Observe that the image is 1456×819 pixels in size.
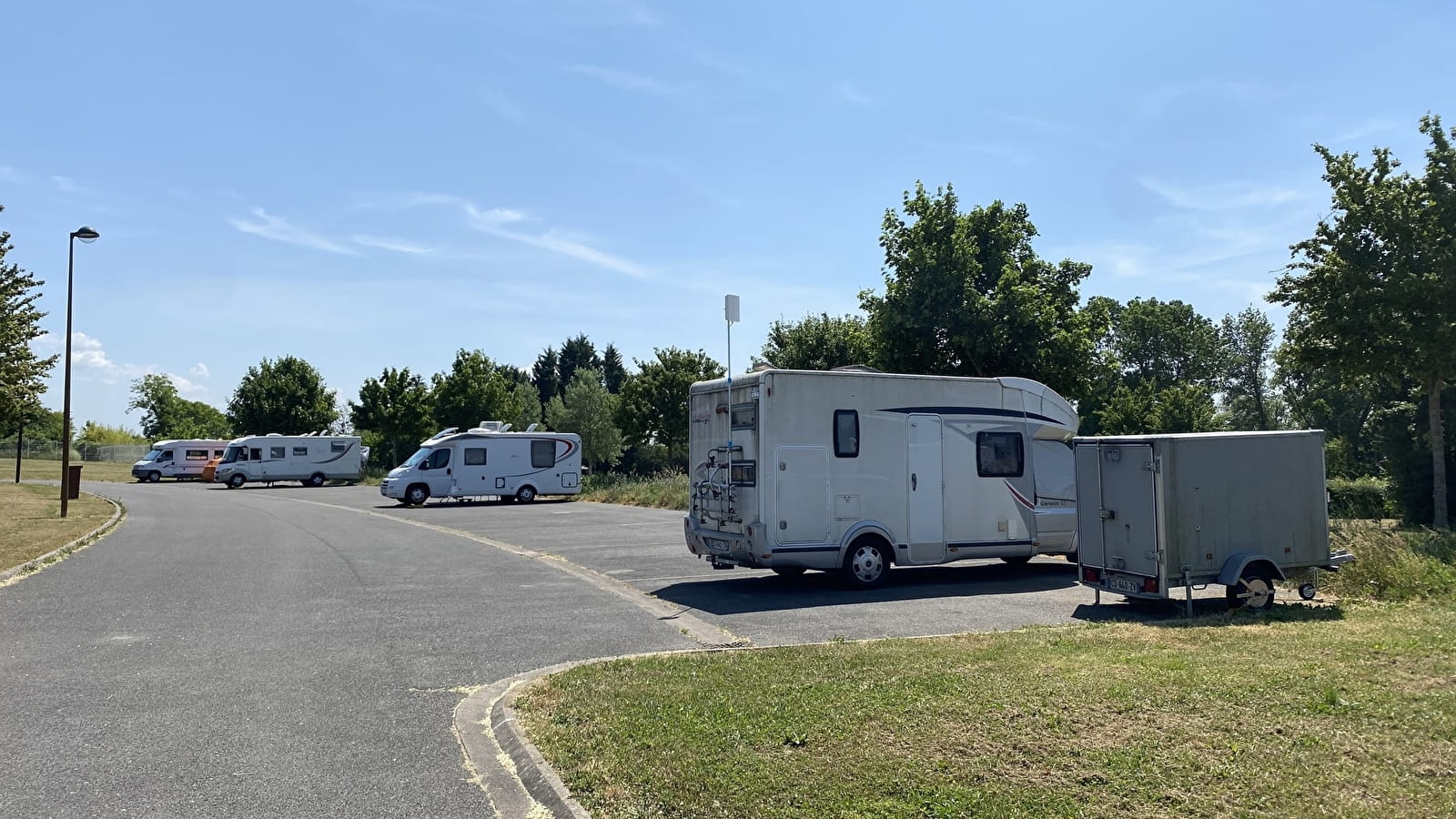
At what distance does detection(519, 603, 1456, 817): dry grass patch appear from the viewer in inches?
182

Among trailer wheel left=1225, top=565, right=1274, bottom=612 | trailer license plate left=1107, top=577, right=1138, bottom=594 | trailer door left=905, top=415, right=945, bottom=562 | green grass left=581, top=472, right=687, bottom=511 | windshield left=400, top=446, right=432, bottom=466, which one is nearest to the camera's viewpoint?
trailer wheel left=1225, top=565, right=1274, bottom=612

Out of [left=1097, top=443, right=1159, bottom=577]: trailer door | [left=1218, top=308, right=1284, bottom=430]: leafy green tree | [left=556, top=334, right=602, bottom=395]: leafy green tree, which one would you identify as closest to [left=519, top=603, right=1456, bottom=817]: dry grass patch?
[left=1097, top=443, right=1159, bottom=577]: trailer door

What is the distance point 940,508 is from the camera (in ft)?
44.7

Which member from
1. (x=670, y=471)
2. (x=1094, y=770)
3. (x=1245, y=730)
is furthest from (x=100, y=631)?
(x=670, y=471)

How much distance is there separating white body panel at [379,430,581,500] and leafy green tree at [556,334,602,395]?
61.4m

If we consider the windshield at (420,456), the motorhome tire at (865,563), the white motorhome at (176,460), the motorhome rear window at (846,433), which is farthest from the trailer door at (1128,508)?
the white motorhome at (176,460)

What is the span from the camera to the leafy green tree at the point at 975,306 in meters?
23.5

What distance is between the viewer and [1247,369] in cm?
7575

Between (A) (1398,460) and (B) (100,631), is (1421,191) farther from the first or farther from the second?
(B) (100,631)

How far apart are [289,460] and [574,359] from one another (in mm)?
49109

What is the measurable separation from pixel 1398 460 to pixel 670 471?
22.9m

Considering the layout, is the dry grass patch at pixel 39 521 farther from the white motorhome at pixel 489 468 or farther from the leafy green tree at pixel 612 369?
the leafy green tree at pixel 612 369

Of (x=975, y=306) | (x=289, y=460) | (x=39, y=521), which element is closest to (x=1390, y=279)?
(x=975, y=306)

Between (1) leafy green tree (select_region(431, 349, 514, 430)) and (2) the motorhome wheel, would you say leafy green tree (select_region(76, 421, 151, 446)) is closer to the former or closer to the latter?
(1) leafy green tree (select_region(431, 349, 514, 430))
